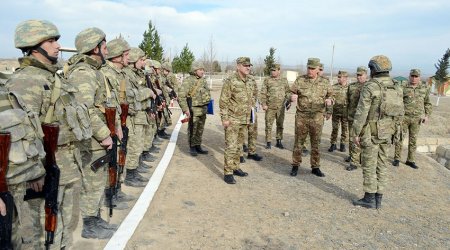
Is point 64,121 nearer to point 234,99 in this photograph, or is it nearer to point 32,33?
point 32,33

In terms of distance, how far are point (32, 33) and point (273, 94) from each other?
20.8 ft

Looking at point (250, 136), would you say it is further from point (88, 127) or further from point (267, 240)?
point (88, 127)

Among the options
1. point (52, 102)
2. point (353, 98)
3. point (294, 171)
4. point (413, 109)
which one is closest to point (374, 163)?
point (294, 171)

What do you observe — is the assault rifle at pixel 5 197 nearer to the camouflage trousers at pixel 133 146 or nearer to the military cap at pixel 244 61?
the camouflage trousers at pixel 133 146

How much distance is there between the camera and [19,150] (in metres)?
2.28

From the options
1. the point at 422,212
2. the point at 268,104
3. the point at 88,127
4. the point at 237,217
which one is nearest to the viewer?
the point at 88,127

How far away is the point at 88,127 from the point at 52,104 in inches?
15.9

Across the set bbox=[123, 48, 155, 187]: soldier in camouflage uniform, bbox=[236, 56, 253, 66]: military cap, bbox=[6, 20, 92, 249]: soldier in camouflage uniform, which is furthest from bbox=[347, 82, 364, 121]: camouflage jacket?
bbox=[6, 20, 92, 249]: soldier in camouflage uniform

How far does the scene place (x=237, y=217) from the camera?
14.6 ft

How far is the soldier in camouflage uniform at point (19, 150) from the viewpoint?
224cm

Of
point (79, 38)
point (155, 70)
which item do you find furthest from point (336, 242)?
point (155, 70)

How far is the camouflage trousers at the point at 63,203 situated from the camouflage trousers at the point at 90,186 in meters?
0.49

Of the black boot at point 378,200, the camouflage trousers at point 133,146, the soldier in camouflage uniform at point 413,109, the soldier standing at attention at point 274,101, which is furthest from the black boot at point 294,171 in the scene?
the camouflage trousers at point 133,146

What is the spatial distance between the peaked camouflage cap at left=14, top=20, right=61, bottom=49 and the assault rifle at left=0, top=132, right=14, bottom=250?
1.02 metres
